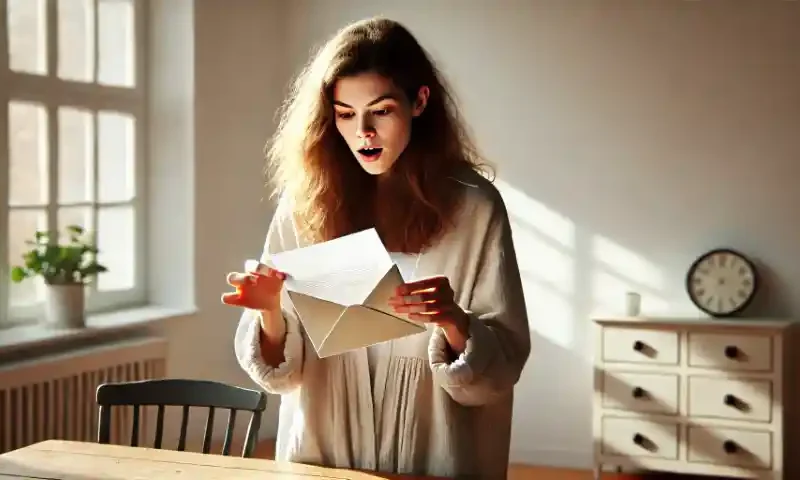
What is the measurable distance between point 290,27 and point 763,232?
2.43m

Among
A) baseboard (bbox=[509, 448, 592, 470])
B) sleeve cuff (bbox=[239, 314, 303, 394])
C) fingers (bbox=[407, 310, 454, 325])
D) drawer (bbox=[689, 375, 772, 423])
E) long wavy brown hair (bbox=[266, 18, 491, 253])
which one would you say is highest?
long wavy brown hair (bbox=[266, 18, 491, 253])

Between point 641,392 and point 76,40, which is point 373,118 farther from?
point 641,392

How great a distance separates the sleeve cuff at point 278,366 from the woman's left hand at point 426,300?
277 millimetres

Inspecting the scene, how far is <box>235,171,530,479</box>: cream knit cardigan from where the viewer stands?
72.7 inches

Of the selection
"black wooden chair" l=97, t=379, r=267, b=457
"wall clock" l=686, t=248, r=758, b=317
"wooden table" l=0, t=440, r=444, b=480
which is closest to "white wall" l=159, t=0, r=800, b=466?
"wall clock" l=686, t=248, r=758, b=317

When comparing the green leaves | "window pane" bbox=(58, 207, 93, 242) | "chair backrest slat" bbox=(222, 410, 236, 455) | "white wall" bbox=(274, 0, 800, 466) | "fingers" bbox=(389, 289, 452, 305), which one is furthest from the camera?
"white wall" bbox=(274, 0, 800, 466)

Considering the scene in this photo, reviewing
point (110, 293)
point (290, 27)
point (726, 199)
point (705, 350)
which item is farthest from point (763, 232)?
point (110, 293)

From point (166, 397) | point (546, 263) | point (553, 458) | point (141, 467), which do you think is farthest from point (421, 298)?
point (553, 458)

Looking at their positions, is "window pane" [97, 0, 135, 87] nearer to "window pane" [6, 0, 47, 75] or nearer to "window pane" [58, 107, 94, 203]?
"window pane" [58, 107, 94, 203]

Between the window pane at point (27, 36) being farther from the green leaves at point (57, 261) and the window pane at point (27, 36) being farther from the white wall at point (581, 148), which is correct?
the white wall at point (581, 148)

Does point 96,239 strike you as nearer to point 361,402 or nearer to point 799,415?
point 361,402

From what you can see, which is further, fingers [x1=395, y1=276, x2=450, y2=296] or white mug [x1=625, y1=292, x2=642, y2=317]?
white mug [x1=625, y1=292, x2=642, y2=317]

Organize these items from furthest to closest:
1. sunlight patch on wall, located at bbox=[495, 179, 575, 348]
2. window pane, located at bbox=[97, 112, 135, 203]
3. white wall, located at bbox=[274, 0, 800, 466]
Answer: sunlight patch on wall, located at bbox=[495, 179, 575, 348] → white wall, located at bbox=[274, 0, 800, 466] → window pane, located at bbox=[97, 112, 135, 203]

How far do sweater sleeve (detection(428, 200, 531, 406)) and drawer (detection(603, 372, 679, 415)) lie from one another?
269 centimetres
